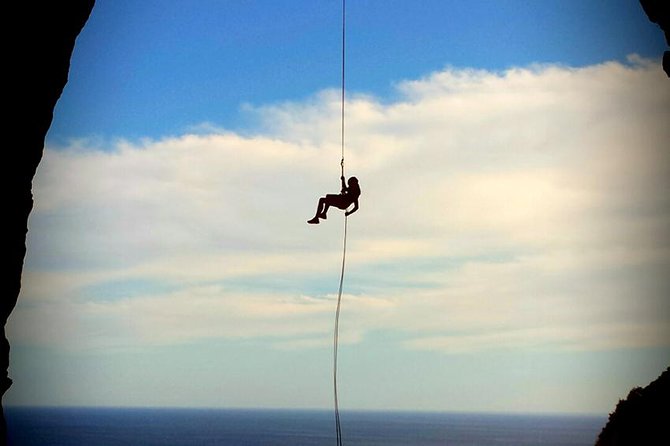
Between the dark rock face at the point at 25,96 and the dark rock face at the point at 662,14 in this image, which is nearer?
the dark rock face at the point at 25,96

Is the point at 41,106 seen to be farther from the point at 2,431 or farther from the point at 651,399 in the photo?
the point at 651,399

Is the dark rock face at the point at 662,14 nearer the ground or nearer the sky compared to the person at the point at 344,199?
nearer the sky

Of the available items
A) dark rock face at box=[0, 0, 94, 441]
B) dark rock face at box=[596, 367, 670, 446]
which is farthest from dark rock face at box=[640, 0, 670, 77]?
dark rock face at box=[0, 0, 94, 441]

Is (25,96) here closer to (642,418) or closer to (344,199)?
(344,199)

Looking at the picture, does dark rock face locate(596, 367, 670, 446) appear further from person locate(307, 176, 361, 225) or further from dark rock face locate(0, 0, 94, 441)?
dark rock face locate(0, 0, 94, 441)

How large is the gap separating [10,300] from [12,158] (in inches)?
109

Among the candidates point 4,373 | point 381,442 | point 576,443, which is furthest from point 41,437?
point 4,373

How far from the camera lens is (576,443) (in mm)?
164875

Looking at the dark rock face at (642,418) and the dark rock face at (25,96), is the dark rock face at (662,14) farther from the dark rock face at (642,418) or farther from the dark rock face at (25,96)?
the dark rock face at (25,96)

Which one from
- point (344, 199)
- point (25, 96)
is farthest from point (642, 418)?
point (25, 96)

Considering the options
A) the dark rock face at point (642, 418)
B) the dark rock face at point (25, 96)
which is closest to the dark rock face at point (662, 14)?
the dark rock face at point (642, 418)

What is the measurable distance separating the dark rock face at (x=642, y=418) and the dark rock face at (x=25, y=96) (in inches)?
474

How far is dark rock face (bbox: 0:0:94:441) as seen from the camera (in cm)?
1523

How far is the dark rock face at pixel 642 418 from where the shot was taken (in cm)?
1574
